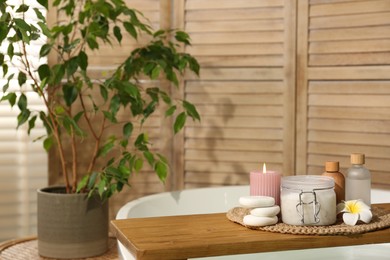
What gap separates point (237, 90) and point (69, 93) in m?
0.73

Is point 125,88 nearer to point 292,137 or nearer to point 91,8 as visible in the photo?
point 91,8

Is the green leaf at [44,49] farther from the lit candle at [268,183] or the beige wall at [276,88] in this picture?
the lit candle at [268,183]

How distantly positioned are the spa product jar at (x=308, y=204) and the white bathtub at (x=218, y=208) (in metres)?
0.65

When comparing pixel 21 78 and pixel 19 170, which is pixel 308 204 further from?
pixel 19 170

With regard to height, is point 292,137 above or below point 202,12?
below

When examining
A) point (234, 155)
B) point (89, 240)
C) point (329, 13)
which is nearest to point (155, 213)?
point (89, 240)

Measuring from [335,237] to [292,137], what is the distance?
1.30 meters

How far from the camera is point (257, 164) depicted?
8.82 feet

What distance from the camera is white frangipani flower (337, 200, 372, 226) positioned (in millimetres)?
1389

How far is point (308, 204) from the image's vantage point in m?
1.36

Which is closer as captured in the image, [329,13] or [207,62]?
[329,13]

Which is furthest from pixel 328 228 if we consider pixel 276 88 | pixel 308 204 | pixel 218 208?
pixel 276 88

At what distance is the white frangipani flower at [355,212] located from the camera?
1.39 metres

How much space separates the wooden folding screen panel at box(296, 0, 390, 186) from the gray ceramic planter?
88 centimetres
